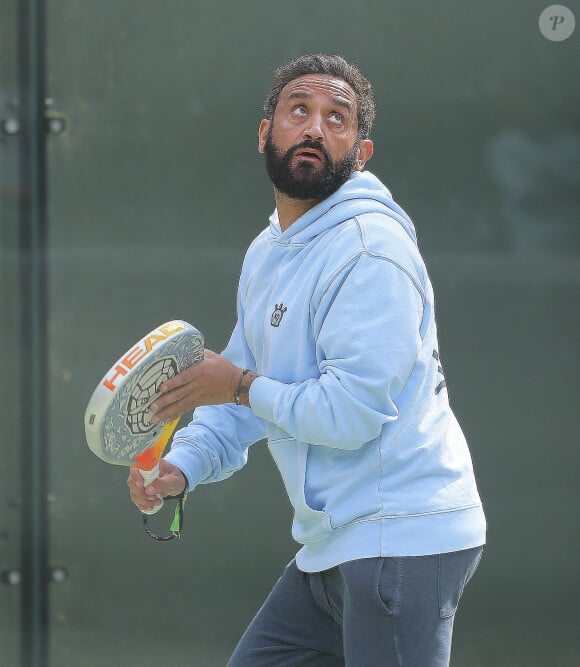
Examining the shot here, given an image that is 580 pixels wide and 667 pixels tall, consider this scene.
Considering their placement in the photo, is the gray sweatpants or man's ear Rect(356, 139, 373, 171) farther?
man's ear Rect(356, 139, 373, 171)

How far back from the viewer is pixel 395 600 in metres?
2.18

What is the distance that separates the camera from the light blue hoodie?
84.9 inches

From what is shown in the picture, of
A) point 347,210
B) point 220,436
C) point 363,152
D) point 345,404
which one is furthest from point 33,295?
point 345,404

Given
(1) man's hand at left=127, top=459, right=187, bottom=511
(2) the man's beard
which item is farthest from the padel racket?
(2) the man's beard

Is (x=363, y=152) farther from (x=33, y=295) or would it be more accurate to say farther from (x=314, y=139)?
(x=33, y=295)

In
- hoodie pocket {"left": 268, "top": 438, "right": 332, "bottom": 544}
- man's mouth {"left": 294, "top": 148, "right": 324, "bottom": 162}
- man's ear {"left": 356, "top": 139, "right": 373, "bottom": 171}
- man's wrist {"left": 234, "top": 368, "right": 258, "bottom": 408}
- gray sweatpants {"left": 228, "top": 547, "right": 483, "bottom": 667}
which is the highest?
man's ear {"left": 356, "top": 139, "right": 373, "bottom": 171}

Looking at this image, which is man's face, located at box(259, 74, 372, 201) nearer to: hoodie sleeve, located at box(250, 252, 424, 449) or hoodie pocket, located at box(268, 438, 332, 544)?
hoodie sleeve, located at box(250, 252, 424, 449)

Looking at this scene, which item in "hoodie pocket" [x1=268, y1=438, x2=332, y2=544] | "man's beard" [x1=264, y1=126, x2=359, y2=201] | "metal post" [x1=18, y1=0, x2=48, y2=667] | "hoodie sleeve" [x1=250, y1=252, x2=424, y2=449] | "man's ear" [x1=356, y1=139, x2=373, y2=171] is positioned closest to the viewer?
"hoodie sleeve" [x1=250, y1=252, x2=424, y2=449]

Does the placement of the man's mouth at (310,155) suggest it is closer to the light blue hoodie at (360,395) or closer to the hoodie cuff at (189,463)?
the light blue hoodie at (360,395)

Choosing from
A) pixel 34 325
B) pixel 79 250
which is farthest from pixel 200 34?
pixel 34 325

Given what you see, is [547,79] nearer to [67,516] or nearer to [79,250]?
[79,250]

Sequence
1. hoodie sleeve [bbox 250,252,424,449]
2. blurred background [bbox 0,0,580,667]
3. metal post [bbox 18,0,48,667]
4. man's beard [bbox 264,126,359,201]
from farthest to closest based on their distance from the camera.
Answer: metal post [bbox 18,0,48,667]
blurred background [bbox 0,0,580,667]
man's beard [bbox 264,126,359,201]
hoodie sleeve [bbox 250,252,424,449]

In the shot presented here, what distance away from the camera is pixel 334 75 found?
98.5 inches

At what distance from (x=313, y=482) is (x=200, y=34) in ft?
5.77
